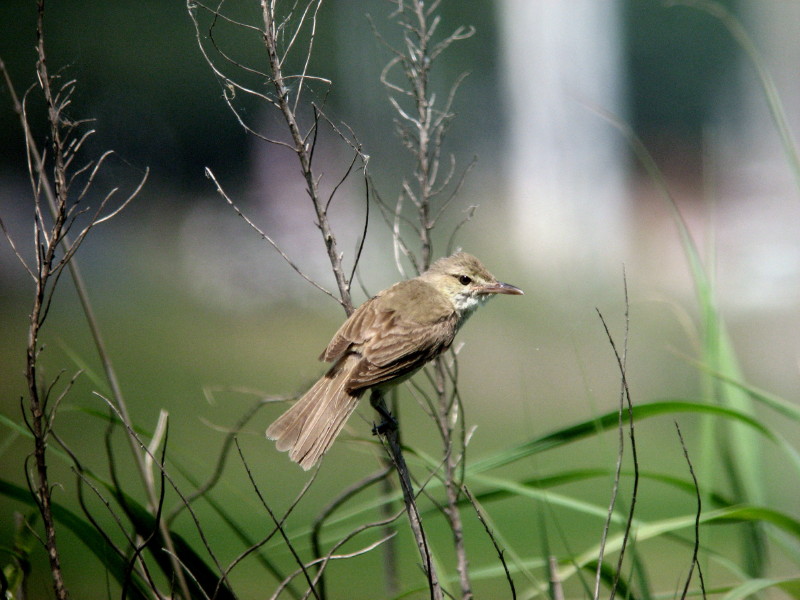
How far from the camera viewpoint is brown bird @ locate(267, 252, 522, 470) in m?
1.83

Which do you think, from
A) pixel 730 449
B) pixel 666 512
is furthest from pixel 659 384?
pixel 730 449

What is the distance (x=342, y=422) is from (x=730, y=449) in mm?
1057

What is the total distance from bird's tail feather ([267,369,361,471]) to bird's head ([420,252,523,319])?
557mm

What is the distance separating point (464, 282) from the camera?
2.48 m

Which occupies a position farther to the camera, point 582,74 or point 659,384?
point 582,74

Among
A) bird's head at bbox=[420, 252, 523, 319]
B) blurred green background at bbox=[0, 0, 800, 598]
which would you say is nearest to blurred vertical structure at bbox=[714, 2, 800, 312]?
blurred green background at bbox=[0, 0, 800, 598]

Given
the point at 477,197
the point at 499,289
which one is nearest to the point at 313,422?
the point at 499,289

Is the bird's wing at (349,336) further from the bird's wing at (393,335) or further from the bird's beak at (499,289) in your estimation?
the bird's beak at (499,289)

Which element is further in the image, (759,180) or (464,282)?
(759,180)

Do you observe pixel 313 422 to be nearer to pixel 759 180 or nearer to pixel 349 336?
pixel 349 336

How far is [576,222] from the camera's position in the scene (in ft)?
23.7

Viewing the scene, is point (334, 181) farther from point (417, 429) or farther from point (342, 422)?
point (342, 422)

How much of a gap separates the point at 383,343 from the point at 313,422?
1.09 feet

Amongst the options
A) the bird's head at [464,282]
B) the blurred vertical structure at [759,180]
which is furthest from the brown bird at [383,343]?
the blurred vertical structure at [759,180]
